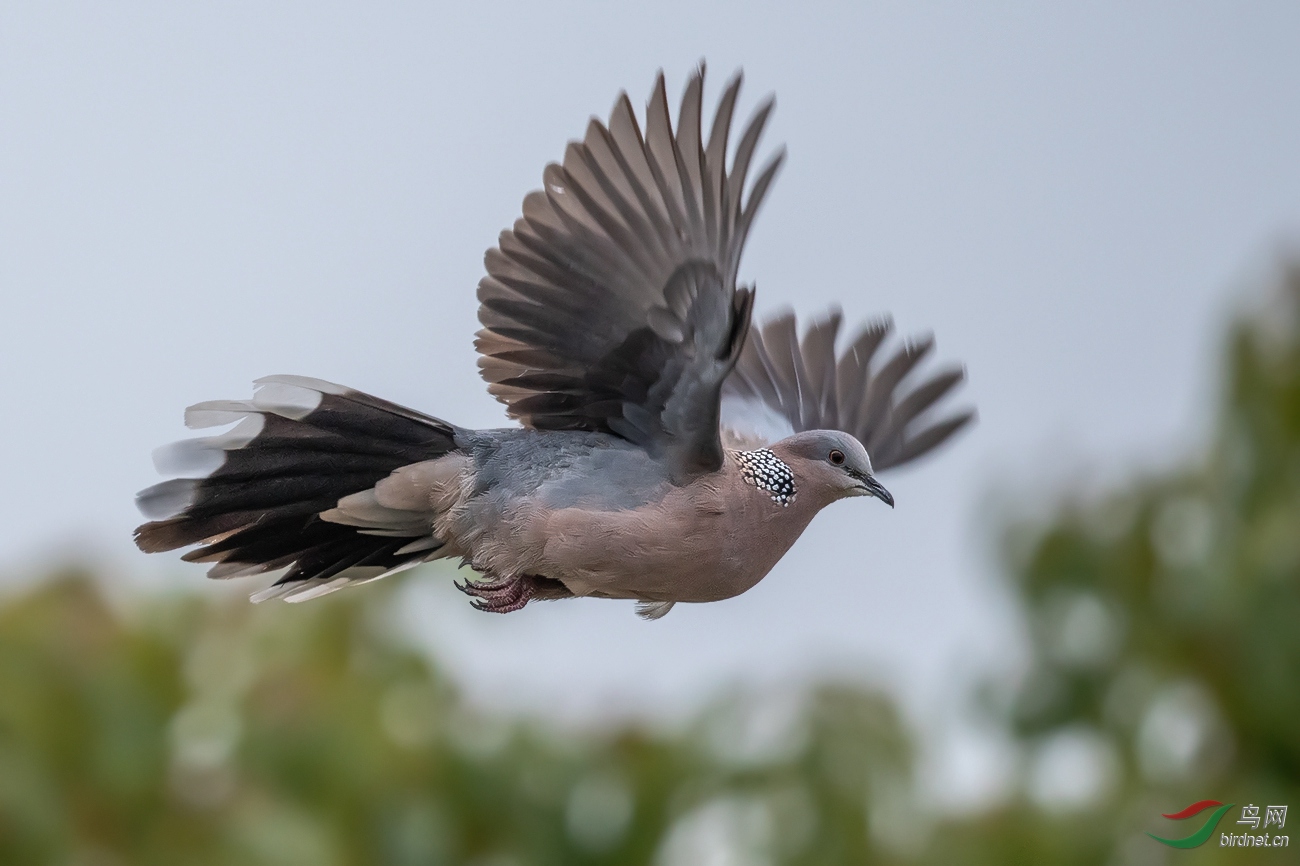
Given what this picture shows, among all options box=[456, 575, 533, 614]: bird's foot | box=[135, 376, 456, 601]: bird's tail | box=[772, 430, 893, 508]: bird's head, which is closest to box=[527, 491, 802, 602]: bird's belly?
box=[456, 575, 533, 614]: bird's foot

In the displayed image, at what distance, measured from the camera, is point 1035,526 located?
2677 centimetres

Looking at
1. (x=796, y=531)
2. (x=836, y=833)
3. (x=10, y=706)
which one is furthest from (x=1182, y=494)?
(x=796, y=531)

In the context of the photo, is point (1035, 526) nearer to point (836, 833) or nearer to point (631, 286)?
point (836, 833)

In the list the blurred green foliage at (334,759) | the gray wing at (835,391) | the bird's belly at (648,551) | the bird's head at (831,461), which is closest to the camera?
the bird's belly at (648,551)

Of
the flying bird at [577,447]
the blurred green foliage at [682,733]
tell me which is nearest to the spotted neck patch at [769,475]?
the flying bird at [577,447]

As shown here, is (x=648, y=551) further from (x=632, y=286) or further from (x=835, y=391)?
(x=835, y=391)

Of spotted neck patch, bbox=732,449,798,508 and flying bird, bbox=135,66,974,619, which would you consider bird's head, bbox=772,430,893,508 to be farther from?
spotted neck patch, bbox=732,449,798,508

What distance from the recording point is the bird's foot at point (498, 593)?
14.6ft

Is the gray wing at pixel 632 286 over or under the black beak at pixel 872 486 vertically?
over

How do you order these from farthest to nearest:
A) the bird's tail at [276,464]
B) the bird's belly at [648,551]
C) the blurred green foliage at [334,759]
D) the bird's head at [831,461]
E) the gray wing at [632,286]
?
1. the blurred green foliage at [334,759]
2. the bird's head at [831,461]
3. the bird's tail at [276,464]
4. the bird's belly at [648,551]
5. the gray wing at [632,286]

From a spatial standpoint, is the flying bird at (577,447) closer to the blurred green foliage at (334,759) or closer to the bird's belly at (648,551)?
the bird's belly at (648,551)

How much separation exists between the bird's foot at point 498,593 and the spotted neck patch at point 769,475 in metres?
0.79

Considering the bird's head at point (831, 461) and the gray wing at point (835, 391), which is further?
the gray wing at point (835, 391)

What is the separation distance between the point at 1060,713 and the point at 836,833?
7.03m
